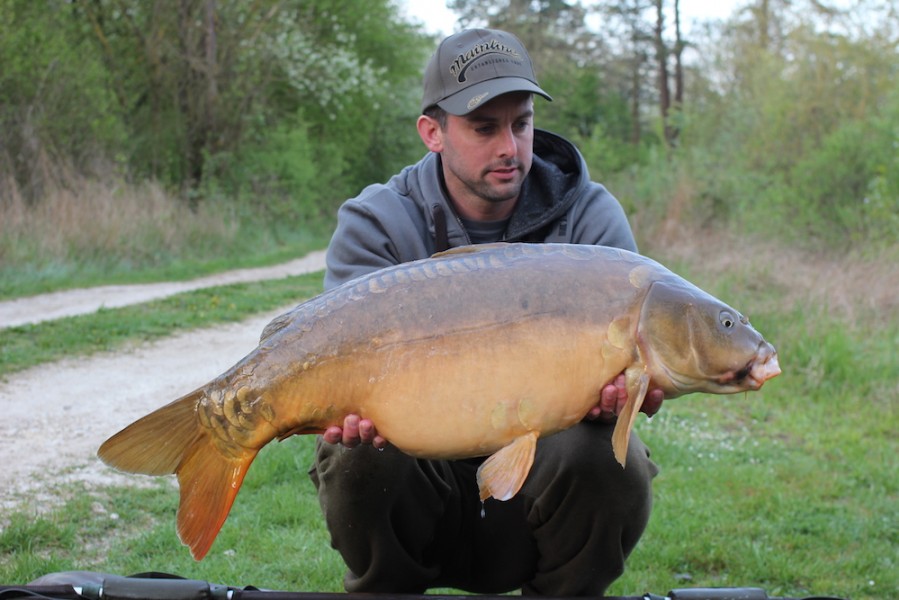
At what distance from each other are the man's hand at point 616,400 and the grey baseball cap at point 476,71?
2.81ft

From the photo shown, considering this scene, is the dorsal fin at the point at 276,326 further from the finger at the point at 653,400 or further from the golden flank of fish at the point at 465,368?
the finger at the point at 653,400

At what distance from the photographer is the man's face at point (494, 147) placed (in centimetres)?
238

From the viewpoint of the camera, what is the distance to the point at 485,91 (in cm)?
233

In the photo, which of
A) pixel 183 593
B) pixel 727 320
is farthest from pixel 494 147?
pixel 183 593

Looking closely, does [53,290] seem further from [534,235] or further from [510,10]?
[510,10]

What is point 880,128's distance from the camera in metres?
9.46

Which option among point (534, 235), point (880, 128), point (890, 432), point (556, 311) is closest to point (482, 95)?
point (534, 235)

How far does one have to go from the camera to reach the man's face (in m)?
2.38

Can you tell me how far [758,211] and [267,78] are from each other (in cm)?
919

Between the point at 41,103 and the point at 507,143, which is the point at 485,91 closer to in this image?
the point at 507,143

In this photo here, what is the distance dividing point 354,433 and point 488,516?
0.63 m

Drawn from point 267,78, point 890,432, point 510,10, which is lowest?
point 890,432

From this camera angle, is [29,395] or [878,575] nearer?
[878,575]

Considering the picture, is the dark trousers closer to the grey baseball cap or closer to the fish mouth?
the fish mouth
